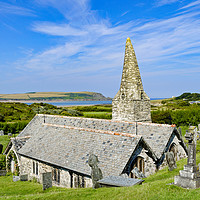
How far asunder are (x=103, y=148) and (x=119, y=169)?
2.70 meters

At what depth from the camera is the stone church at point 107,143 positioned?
49.4 ft

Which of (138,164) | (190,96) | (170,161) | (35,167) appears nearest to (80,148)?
(138,164)

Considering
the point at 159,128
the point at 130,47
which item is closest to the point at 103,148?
the point at 159,128

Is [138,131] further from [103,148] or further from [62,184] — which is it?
[62,184]

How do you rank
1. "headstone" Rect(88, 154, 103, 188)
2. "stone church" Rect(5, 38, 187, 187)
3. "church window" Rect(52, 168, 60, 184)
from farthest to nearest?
"church window" Rect(52, 168, 60, 184), "stone church" Rect(5, 38, 187, 187), "headstone" Rect(88, 154, 103, 188)

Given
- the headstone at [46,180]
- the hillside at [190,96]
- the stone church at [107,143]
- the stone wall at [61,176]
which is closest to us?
the headstone at [46,180]

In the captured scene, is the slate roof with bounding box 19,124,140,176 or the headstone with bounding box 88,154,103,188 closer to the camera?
the headstone with bounding box 88,154,103,188

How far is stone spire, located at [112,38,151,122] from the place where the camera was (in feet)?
73.3

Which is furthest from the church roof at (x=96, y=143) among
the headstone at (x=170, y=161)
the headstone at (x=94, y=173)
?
the headstone at (x=94, y=173)

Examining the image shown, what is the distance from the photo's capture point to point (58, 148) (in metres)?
18.8

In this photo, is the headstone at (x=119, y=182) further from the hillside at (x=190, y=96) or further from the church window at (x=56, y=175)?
the hillside at (x=190, y=96)

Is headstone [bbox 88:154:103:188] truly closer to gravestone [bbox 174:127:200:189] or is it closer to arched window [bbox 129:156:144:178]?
arched window [bbox 129:156:144:178]

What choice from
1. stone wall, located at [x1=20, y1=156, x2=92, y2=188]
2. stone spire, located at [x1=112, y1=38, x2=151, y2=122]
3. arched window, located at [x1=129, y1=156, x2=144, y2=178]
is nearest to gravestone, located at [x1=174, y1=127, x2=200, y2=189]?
arched window, located at [x1=129, y1=156, x2=144, y2=178]

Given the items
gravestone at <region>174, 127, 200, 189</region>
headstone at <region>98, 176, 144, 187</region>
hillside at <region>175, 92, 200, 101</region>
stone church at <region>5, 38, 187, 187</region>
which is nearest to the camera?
gravestone at <region>174, 127, 200, 189</region>
